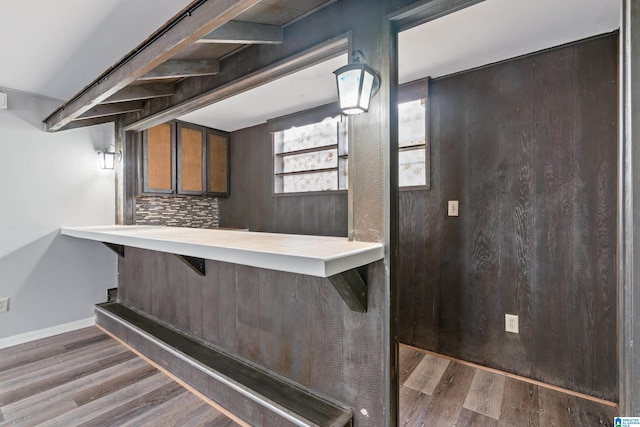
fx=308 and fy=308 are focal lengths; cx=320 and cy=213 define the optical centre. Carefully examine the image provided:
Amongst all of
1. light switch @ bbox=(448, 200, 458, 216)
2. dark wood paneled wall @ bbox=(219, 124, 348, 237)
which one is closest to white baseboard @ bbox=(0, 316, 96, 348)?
dark wood paneled wall @ bbox=(219, 124, 348, 237)

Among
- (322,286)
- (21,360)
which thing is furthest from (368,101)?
(21,360)

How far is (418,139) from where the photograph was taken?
8.70ft

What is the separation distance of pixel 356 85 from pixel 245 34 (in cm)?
72

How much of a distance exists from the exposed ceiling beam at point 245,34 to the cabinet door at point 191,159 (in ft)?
7.82

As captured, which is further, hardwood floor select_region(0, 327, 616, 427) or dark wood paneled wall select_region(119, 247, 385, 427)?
hardwood floor select_region(0, 327, 616, 427)

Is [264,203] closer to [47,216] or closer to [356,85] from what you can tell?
[47,216]

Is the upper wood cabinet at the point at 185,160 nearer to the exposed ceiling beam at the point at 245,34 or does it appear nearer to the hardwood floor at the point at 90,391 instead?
the hardwood floor at the point at 90,391

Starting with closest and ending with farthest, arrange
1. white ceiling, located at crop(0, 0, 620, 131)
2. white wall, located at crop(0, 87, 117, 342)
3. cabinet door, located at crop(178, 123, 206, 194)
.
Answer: white ceiling, located at crop(0, 0, 620, 131) < white wall, located at crop(0, 87, 117, 342) < cabinet door, located at crop(178, 123, 206, 194)

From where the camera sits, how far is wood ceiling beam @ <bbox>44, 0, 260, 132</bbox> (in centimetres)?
117

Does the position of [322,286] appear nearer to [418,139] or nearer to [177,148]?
[418,139]

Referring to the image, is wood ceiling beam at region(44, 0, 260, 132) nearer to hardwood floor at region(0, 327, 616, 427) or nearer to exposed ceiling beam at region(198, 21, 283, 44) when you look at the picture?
exposed ceiling beam at region(198, 21, 283, 44)

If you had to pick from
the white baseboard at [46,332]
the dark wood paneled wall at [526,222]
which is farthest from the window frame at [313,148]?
the white baseboard at [46,332]

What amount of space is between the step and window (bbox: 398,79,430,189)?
1.77 m

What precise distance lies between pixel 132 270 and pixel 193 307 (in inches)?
45.4
